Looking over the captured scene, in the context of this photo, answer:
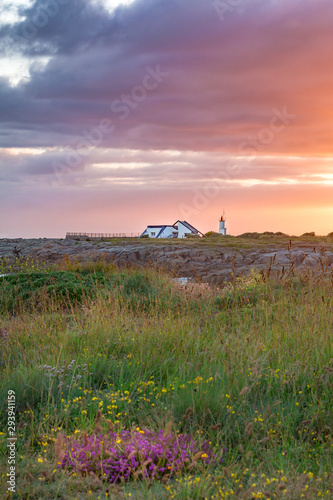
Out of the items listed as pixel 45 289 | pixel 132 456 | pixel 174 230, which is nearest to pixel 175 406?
pixel 132 456

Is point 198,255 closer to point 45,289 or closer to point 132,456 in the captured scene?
point 45,289

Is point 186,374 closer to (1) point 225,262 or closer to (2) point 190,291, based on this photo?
(2) point 190,291

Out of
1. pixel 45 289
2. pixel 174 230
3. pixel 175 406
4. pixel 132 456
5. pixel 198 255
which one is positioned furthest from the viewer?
pixel 174 230

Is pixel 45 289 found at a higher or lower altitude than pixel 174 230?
lower

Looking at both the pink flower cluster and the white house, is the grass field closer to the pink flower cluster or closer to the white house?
the pink flower cluster

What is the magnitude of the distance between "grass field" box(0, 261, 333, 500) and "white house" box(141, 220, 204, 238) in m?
32.6

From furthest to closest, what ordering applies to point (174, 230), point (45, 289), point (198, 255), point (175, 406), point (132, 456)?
1. point (174, 230)
2. point (198, 255)
3. point (45, 289)
4. point (175, 406)
5. point (132, 456)

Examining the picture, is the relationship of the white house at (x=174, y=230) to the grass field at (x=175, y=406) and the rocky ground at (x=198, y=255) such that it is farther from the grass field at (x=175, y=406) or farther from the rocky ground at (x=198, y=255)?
the grass field at (x=175, y=406)

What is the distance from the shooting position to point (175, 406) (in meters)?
3.99

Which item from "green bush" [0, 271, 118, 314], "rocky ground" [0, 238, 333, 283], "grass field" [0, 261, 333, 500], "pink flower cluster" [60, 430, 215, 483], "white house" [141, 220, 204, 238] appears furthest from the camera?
"white house" [141, 220, 204, 238]

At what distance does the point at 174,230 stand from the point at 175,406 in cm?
4151

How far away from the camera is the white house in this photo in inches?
1635

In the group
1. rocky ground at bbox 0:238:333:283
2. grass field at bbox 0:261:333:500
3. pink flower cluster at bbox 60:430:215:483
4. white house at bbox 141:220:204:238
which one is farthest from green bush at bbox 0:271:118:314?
white house at bbox 141:220:204:238

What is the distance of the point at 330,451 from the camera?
3.53 m
